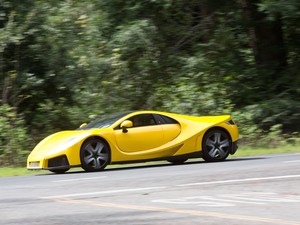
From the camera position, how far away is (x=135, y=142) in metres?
17.0

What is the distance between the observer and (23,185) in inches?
535

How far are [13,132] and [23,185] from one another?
878 cm

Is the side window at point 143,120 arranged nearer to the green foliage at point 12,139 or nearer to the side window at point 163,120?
the side window at point 163,120

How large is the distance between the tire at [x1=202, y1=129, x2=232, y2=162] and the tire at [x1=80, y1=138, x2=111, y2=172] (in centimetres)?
221

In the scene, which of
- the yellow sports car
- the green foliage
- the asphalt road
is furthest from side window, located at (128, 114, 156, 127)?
the green foliage

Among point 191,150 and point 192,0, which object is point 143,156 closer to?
point 191,150

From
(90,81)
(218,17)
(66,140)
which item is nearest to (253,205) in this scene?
(66,140)

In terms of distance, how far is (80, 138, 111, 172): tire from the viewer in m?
16.3

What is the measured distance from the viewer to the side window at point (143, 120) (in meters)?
17.2

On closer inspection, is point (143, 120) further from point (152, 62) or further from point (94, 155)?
point (152, 62)

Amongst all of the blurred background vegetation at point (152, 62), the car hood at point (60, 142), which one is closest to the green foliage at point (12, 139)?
the blurred background vegetation at point (152, 62)

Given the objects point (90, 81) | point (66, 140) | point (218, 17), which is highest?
point (218, 17)

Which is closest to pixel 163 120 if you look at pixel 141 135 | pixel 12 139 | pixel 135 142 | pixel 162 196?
pixel 141 135

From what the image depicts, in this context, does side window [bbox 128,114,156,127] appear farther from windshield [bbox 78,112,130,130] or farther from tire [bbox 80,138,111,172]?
tire [bbox 80,138,111,172]
